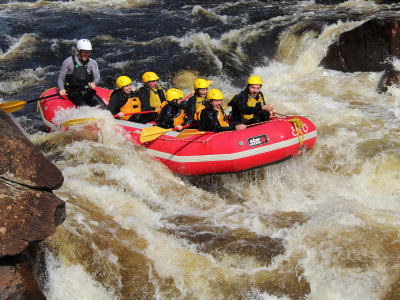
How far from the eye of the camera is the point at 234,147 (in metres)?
6.11

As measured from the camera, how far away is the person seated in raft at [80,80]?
25.1 ft

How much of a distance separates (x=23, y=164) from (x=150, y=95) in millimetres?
4164

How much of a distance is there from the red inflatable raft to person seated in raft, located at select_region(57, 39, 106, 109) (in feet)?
6.13

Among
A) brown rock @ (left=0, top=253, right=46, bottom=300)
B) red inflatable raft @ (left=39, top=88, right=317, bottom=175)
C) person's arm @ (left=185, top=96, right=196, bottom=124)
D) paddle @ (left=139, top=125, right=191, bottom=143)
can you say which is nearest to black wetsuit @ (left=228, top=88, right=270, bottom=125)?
red inflatable raft @ (left=39, top=88, right=317, bottom=175)

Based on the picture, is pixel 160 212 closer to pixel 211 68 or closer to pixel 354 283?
pixel 354 283

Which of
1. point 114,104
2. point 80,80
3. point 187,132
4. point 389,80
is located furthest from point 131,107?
point 389,80

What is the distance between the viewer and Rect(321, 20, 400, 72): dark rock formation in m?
9.27

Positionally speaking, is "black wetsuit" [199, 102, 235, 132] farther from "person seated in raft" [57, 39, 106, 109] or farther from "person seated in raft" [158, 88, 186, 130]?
"person seated in raft" [57, 39, 106, 109]

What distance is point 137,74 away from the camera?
1087 cm

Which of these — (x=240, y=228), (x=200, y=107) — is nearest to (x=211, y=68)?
(x=200, y=107)

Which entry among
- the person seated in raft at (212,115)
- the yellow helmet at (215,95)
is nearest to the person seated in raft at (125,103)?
the person seated in raft at (212,115)

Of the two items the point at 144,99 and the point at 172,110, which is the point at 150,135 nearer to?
the point at 172,110

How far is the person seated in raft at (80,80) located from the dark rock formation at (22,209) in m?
4.12

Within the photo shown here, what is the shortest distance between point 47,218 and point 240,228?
248 cm
